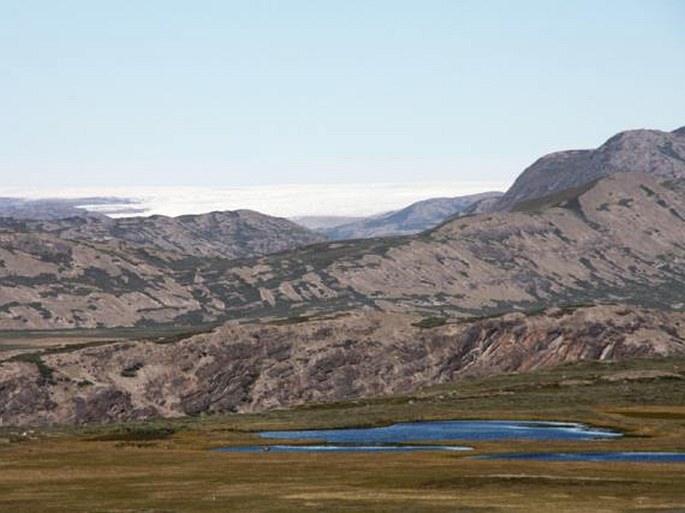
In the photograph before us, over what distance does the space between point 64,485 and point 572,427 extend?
305 feet

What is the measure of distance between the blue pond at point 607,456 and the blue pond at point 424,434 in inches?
572

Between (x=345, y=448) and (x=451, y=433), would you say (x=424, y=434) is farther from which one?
(x=345, y=448)

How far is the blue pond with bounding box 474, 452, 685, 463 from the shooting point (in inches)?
4879

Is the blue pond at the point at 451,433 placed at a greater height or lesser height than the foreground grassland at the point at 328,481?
lesser

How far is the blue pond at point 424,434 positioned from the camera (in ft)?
507

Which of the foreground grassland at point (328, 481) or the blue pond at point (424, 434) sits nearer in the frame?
the foreground grassland at point (328, 481)

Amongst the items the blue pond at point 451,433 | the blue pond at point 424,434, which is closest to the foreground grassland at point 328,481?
the blue pond at point 424,434

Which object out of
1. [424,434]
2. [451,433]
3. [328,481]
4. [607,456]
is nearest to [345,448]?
[424,434]

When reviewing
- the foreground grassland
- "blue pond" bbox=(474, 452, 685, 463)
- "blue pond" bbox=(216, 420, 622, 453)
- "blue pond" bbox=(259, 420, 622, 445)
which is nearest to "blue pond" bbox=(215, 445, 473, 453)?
"blue pond" bbox=(216, 420, 622, 453)

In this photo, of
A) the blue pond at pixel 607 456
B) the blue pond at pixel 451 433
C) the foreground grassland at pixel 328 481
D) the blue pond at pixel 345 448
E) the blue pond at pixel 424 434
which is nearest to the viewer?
the foreground grassland at pixel 328 481

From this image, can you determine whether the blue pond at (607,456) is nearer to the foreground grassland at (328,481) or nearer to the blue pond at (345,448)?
the foreground grassland at (328,481)

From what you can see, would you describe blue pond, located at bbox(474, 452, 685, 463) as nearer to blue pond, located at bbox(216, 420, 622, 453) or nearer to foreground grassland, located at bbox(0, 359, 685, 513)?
foreground grassland, located at bbox(0, 359, 685, 513)

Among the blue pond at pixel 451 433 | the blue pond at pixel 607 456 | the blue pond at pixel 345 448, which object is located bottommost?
the blue pond at pixel 451 433

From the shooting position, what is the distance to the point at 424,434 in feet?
570
